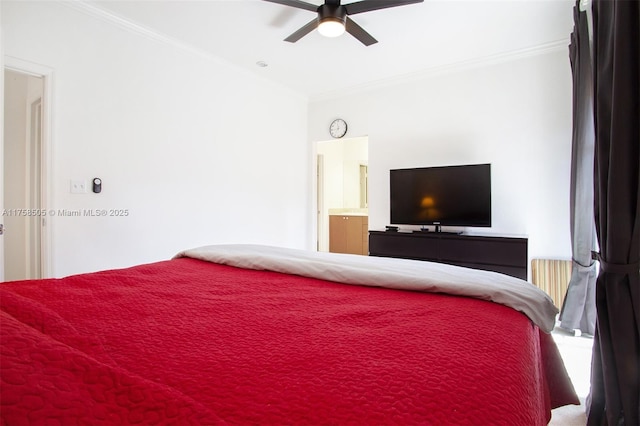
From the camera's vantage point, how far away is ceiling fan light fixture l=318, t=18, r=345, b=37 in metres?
2.42

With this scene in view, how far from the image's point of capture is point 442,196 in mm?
3689

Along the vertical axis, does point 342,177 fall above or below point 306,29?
below

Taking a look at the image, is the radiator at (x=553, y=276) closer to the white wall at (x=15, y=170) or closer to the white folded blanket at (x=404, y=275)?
the white folded blanket at (x=404, y=275)

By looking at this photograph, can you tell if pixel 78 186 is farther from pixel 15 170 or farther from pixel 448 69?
pixel 448 69

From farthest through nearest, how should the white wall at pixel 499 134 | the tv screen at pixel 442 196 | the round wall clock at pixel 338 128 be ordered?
the round wall clock at pixel 338 128
the tv screen at pixel 442 196
the white wall at pixel 499 134

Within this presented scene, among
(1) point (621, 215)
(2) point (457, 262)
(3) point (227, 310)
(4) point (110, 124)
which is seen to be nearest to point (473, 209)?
(2) point (457, 262)

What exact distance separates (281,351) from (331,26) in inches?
93.3

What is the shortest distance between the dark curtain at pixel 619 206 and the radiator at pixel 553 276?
1843 mm

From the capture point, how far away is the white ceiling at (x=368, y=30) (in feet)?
8.83

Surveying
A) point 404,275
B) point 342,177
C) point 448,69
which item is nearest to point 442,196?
point 448,69

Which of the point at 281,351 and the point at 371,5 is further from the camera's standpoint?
the point at 371,5

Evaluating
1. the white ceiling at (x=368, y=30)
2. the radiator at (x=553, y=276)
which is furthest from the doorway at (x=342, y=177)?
the radiator at (x=553, y=276)

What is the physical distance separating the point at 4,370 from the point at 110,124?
2.76 meters

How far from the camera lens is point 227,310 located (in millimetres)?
1082
